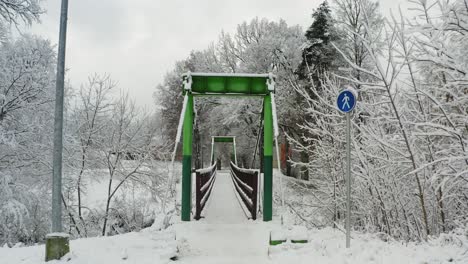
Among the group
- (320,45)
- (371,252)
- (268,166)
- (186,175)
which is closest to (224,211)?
(186,175)

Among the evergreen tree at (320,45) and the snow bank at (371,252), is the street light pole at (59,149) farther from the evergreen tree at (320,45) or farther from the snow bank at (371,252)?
the evergreen tree at (320,45)

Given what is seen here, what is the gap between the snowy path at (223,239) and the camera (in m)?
6.44

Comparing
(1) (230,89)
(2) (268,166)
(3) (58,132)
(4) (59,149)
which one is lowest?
(2) (268,166)

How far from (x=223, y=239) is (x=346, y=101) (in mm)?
3370

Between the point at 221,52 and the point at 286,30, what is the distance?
613 centimetres

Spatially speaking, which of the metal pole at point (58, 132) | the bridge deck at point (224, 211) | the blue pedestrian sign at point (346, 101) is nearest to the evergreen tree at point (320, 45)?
the bridge deck at point (224, 211)

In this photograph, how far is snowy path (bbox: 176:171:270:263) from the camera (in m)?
6.44

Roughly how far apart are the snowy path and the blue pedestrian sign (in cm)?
261

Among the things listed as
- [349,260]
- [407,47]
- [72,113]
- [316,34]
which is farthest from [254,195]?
[316,34]

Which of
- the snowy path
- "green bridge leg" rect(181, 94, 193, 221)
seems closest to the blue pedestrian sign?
the snowy path

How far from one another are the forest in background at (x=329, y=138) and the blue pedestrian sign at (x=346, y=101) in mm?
163

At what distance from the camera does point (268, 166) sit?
952cm

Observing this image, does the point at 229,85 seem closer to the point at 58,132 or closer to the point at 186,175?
the point at 186,175

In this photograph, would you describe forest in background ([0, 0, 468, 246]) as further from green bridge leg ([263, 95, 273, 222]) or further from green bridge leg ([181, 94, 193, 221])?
green bridge leg ([181, 94, 193, 221])
